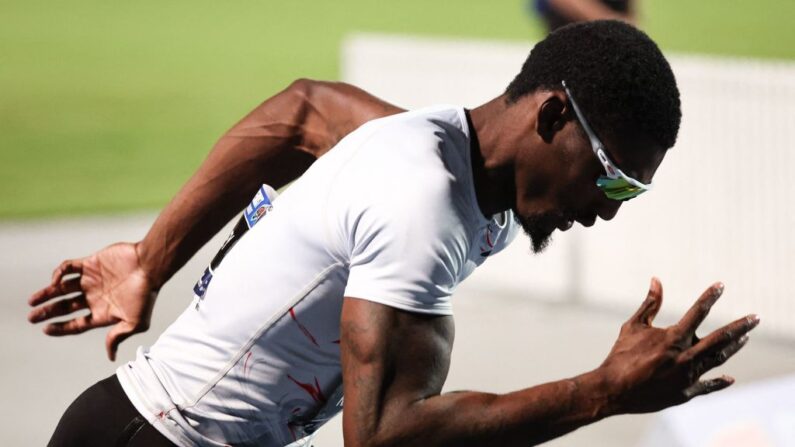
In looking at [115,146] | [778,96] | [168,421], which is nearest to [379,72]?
[778,96]

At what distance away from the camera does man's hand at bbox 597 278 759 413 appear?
247 centimetres

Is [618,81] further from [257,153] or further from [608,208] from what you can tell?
[257,153]

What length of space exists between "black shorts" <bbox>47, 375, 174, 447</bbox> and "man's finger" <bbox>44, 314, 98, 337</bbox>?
0.36 m

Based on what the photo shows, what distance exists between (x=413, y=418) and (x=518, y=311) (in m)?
6.17

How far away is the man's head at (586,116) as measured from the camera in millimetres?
2607

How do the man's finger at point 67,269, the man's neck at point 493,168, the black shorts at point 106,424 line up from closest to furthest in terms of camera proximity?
the man's neck at point 493,168 < the black shorts at point 106,424 < the man's finger at point 67,269

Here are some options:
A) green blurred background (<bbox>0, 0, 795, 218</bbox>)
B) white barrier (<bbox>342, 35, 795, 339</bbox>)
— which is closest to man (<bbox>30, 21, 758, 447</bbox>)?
white barrier (<bbox>342, 35, 795, 339</bbox>)

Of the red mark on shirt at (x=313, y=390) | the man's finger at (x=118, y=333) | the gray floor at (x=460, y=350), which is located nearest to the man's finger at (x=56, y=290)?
the man's finger at (x=118, y=333)

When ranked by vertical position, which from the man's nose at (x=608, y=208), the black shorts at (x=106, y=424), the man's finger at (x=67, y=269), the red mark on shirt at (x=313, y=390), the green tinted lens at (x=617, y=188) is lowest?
the black shorts at (x=106, y=424)

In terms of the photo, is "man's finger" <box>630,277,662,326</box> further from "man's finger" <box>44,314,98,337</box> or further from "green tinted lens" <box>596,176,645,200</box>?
"man's finger" <box>44,314,98,337</box>

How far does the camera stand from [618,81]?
2.60 meters

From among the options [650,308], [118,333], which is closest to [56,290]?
[118,333]

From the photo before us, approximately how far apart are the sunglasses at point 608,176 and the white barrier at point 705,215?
5230 mm

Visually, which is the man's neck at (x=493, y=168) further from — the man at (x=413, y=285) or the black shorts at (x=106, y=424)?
the black shorts at (x=106, y=424)
